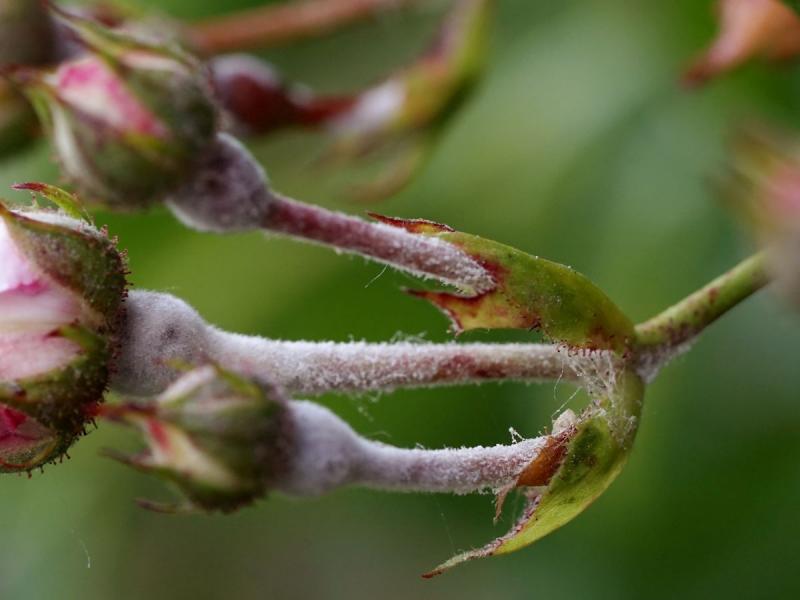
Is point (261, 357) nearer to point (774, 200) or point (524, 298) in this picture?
point (524, 298)

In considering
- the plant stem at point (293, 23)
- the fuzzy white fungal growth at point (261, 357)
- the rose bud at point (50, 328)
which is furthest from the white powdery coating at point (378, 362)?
the plant stem at point (293, 23)

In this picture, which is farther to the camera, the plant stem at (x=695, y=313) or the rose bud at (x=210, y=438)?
the plant stem at (x=695, y=313)

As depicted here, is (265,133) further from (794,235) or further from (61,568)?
(61,568)

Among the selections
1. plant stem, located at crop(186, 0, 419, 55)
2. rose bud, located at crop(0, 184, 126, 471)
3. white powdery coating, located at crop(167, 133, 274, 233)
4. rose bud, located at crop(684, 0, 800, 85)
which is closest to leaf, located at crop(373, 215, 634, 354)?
white powdery coating, located at crop(167, 133, 274, 233)

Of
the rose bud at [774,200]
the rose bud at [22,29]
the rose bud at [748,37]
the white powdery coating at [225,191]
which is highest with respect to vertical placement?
the rose bud at [774,200]

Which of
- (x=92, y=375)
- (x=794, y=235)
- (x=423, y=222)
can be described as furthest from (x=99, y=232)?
(x=794, y=235)

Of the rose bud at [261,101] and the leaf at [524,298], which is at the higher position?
the leaf at [524,298]

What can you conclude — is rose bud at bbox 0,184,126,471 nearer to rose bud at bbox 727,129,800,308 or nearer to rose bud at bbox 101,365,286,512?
rose bud at bbox 101,365,286,512

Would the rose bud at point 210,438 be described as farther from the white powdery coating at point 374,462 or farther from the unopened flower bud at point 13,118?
the unopened flower bud at point 13,118

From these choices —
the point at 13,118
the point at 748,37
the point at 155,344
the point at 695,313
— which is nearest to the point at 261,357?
the point at 155,344
